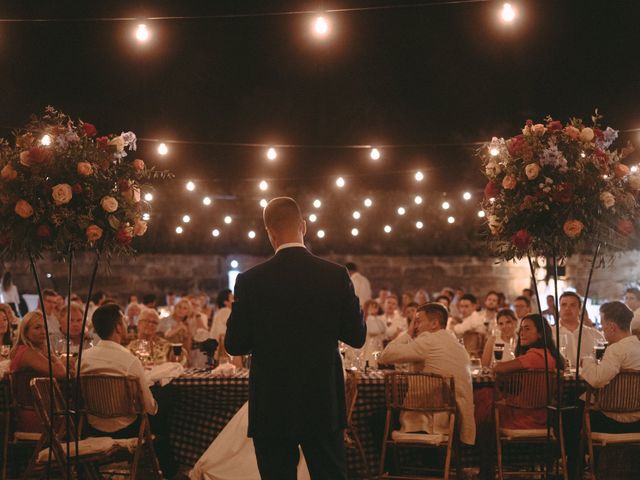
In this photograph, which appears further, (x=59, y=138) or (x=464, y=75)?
(x=464, y=75)

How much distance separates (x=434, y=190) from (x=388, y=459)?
11.1 metres

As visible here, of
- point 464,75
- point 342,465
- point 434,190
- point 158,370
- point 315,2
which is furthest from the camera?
point 434,190

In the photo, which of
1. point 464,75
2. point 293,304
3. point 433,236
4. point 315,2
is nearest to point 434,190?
point 433,236

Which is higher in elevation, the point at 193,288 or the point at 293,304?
the point at 193,288

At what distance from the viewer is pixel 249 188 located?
689 inches

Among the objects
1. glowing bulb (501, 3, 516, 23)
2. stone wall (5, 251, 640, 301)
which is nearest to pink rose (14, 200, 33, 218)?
glowing bulb (501, 3, 516, 23)

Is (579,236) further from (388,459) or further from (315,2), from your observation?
(315,2)

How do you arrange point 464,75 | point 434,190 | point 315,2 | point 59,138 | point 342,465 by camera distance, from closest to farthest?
point 342,465
point 59,138
point 315,2
point 464,75
point 434,190

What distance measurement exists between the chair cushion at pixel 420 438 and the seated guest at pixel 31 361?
2311 millimetres

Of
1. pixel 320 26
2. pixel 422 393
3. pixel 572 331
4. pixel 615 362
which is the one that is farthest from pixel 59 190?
pixel 572 331

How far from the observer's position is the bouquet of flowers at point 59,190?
14.9 ft

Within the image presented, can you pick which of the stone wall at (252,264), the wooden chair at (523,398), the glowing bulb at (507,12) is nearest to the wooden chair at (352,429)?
the wooden chair at (523,398)

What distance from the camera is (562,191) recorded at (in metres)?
4.66

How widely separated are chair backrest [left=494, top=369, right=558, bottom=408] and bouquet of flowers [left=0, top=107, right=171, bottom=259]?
8.90ft
